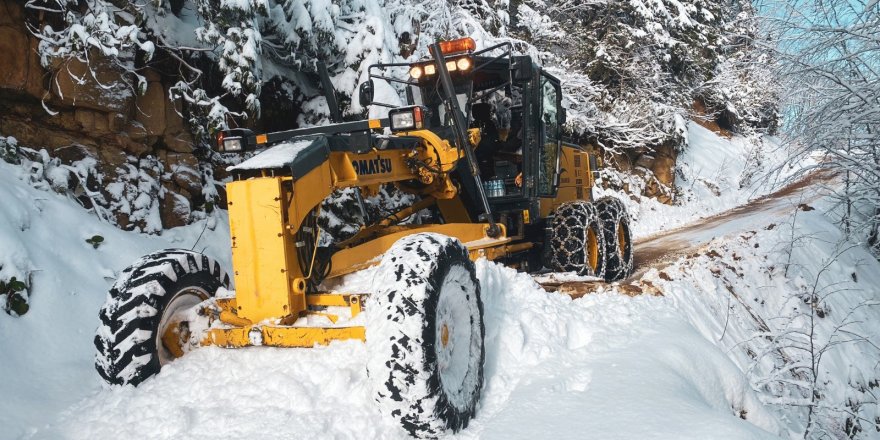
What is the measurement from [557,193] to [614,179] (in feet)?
33.8

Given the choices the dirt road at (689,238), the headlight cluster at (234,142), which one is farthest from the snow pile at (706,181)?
the headlight cluster at (234,142)

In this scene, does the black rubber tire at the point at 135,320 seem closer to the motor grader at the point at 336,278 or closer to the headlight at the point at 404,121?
the motor grader at the point at 336,278

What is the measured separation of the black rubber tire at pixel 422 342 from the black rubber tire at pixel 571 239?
3.53 meters

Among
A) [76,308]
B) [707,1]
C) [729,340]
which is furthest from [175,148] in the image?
[707,1]

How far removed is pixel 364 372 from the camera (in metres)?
3.48

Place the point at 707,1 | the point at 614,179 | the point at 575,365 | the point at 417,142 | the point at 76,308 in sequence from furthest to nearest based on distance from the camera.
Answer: the point at 707,1 < the point at 614,179 < the point at 417,142 < the point at 76,308 < the point at 575,365

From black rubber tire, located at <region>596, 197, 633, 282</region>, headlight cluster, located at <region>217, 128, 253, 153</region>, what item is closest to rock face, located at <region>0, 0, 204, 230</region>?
headlight cluster, located at <region>217, 128, 253, 153</region>

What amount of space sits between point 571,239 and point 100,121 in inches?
211

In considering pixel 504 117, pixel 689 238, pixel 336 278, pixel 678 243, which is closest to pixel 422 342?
pixel 336 278

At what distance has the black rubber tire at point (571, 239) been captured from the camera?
6.86m

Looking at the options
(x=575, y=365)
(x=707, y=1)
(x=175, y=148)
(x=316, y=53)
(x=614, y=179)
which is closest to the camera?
(x=575, y=365)

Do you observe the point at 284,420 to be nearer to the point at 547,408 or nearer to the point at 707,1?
the point at 547,408

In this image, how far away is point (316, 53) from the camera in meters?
7.91

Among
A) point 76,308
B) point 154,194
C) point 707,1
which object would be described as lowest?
point 76,308
